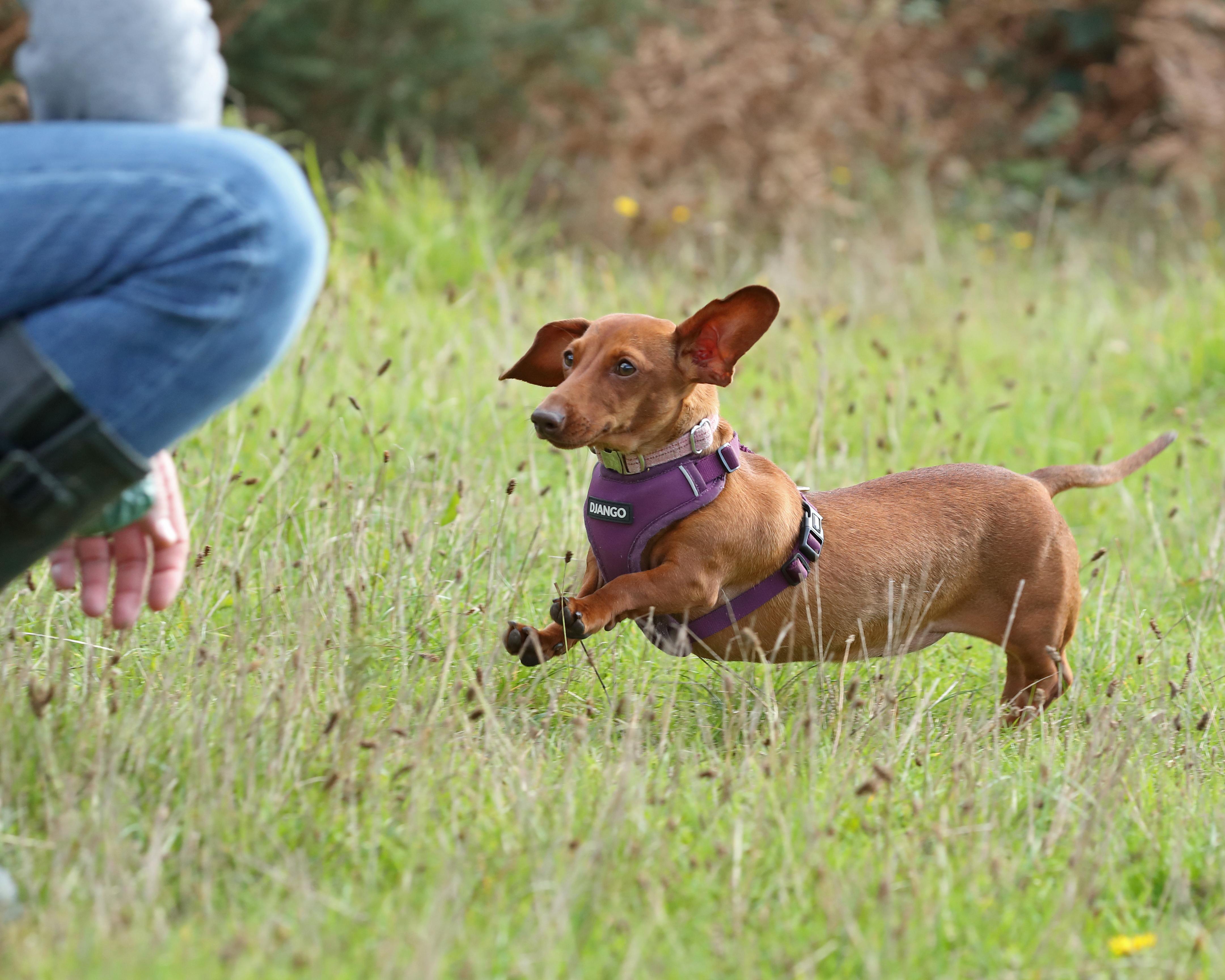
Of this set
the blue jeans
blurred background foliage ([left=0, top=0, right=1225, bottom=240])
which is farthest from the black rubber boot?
blurred background foliage ([left=0, top=0, right=1225, bottom=240])

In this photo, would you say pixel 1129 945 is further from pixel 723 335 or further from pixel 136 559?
pixel 136 559

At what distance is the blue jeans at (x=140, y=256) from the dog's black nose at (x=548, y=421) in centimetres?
71

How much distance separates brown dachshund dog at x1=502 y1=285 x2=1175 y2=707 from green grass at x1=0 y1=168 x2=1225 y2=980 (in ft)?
0.44

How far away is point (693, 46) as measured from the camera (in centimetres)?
895

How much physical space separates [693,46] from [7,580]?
8.00 meters

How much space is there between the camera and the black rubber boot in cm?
161

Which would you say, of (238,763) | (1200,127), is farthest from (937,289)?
(238,763)

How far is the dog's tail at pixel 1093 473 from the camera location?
10.5 ft

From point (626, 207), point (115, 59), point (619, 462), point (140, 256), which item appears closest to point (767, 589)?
point (619, 462)

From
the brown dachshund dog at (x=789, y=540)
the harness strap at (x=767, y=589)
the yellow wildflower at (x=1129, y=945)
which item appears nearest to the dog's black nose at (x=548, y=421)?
the brown dachshund dog at (x=789, y=540)

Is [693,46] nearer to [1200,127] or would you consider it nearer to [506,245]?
[506,245]

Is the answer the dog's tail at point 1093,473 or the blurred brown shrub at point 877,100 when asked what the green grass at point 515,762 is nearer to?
the dog's tail at point 1093,473

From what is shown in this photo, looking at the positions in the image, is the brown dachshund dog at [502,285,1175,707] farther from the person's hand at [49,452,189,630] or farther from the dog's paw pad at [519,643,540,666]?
the person's hand at [49,452,189,630]

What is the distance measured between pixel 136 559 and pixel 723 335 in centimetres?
117
